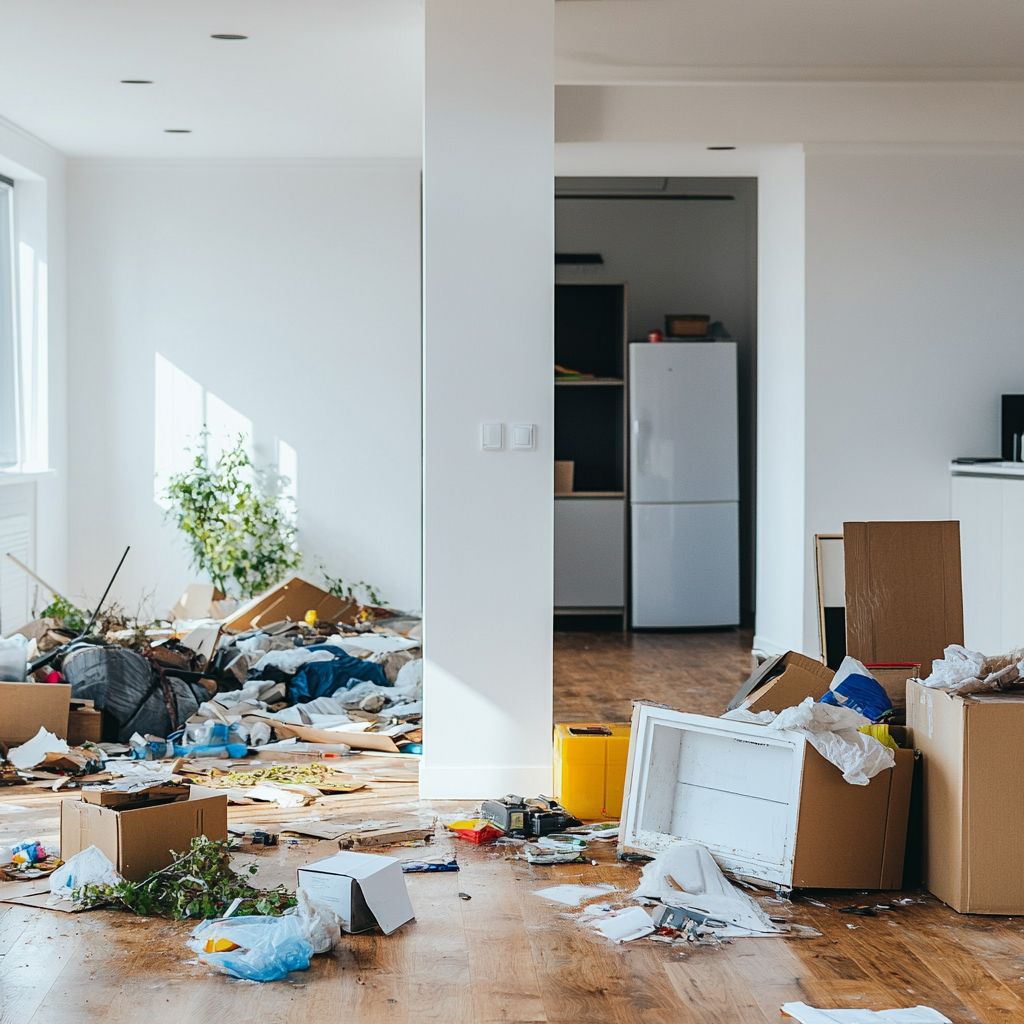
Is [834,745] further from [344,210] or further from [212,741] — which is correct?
[344,210]

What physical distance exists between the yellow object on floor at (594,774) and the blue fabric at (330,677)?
1.98 meters

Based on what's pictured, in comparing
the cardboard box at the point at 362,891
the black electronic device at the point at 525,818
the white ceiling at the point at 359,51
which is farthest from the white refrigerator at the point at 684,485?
the cardboard box at the point at 362,891

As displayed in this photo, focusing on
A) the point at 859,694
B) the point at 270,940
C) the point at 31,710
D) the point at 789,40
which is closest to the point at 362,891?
the point at 270,940

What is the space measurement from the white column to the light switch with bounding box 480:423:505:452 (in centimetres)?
1

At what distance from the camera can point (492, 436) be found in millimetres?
4219

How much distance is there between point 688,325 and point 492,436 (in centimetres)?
422

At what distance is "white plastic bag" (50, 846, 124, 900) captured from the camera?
127 inches

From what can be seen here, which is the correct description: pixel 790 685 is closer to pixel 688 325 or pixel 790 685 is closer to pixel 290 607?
pixel 290 607

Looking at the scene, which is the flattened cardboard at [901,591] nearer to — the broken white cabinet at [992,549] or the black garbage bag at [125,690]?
the broken white cabinet at [992,549]

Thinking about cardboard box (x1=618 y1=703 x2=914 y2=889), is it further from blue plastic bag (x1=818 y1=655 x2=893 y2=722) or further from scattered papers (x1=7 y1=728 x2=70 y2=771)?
scattered papers (x1=7 y1=728 x2=70 y2=771)

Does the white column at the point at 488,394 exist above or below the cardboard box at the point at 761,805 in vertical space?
above

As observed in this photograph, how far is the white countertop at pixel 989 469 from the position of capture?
18.5 feet

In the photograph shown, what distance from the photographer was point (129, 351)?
25.6ft

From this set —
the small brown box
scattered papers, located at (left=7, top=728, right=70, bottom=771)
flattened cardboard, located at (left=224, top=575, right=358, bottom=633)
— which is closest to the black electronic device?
scattered papers, located at (left=7, top=728, right=70, bottom=771)
